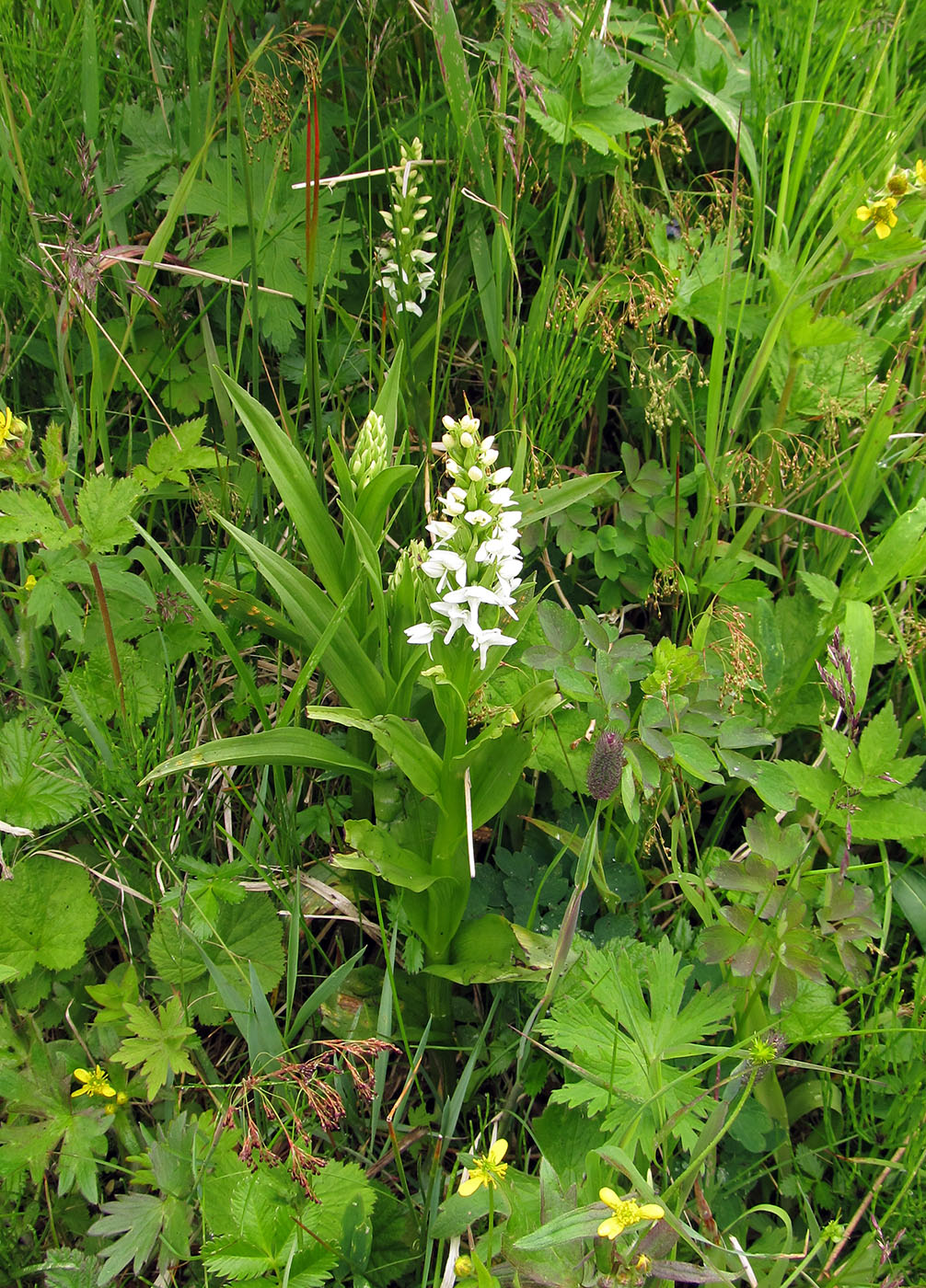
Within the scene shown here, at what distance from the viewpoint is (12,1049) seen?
1.58 metres

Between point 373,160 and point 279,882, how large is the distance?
5.63ft

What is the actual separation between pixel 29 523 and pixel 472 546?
808 millimetres

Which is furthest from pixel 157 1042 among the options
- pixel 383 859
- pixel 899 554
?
pixel 899 554

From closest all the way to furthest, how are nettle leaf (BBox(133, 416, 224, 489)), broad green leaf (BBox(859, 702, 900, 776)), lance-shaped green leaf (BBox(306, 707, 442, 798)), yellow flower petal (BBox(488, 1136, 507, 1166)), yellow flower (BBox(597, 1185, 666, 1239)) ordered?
1. yellow flower (BBox(597, 1185, 666, 1239))
2. yellow flower petal (BBox(488, 1136, 507, 1166))
3. lance-shaped green leaf (BBox(306, 707, 442, 798))
4. broad green leaf (BBox(859, 702, 900, 776))
5. nettle leaf (BBox(133, 416, 224, 489))

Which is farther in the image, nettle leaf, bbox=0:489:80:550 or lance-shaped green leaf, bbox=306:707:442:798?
nettle leaf, bbox=0:489:80:550

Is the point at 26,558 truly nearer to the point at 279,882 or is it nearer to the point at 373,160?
the point at 279,882

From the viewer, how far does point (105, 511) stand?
1.68 metres

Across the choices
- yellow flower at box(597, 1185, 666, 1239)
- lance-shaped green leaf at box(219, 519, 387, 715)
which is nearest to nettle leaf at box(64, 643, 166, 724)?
lance-shaped green leaf at box(219, 519, 387, 715)

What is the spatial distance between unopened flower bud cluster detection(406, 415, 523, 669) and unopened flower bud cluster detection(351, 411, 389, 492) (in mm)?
247

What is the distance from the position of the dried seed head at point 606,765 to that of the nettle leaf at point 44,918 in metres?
0.90

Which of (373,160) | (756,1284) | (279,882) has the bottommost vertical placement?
(756,1284)

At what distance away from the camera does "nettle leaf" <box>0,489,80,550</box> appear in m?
1.61

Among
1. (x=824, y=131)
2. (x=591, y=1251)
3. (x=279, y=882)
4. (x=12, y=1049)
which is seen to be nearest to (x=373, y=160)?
(x=824, y=131)

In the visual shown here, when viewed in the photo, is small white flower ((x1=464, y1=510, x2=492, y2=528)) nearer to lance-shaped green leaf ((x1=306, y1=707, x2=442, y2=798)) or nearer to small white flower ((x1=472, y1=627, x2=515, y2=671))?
small white flower ((x1=472, y1=627, x2=515, y2=671))
